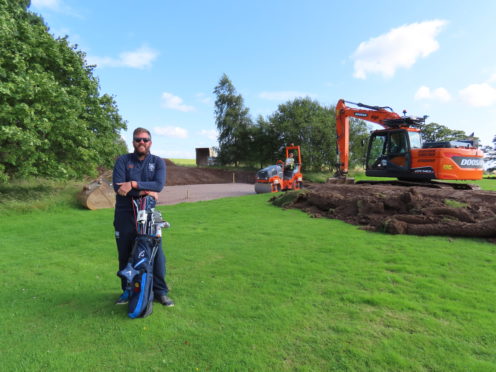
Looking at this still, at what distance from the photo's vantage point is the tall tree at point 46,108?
9820 millimetres

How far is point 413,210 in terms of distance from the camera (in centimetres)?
773

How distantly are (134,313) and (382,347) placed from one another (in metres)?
2.34

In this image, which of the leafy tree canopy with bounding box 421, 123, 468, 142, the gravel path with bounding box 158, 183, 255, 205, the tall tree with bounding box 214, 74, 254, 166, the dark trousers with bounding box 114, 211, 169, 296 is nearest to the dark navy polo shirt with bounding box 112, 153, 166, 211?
the dark trousers with bounding box 114, 211, 169, 296

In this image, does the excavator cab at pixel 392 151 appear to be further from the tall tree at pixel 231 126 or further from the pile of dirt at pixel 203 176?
the tall tree at pixel 231 126

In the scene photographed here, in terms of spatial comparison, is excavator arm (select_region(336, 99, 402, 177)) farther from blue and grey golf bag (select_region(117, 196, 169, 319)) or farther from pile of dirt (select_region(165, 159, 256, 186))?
pile of dirt (select_region(165, 159, 256, 186))

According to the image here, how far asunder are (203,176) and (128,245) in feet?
99.2

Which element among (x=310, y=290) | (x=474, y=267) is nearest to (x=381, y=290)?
(x=310, y=290)

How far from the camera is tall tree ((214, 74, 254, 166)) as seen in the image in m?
38.7

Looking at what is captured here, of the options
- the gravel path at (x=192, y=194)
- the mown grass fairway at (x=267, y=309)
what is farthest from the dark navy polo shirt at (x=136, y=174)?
the gravel path at (x=192, y=194)

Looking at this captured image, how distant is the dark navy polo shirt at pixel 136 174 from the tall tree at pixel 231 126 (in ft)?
115

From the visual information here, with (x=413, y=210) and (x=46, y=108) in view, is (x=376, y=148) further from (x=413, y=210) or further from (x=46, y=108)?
(x=46, y=108)

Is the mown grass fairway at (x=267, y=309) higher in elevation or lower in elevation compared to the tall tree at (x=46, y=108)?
lower

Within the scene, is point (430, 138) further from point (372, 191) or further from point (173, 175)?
point (372, 191)

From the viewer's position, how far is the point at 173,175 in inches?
1241
